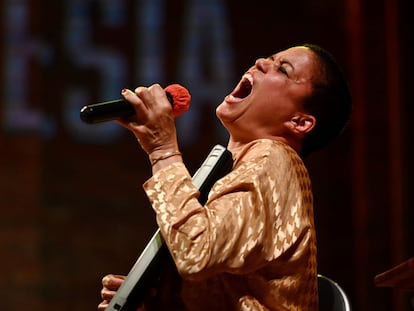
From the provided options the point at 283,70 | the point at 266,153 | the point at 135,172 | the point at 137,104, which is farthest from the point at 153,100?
the point at 135,172

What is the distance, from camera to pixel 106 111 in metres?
1.60

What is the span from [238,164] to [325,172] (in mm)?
2568

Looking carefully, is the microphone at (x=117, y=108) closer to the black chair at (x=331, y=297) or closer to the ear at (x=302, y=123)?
the ear at (x=302, y=123)

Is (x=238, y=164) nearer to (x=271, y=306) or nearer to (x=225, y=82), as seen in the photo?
(x=271, y=306)

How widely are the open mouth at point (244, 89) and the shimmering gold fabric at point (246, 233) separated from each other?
0.60 ft

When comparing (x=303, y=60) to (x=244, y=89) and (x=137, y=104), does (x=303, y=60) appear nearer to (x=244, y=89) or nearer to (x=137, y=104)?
(x=244, y=89)

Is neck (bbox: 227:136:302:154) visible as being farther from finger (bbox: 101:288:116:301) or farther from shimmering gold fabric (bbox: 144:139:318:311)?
finger (bbox: 101:288:116:301)

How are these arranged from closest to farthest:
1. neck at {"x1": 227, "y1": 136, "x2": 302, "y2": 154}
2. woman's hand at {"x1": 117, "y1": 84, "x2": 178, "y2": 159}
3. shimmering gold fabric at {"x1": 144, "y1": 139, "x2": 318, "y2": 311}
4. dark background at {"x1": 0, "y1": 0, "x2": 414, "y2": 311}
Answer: shimmering gold fabric at {"x1": 144, "y1": 139, "x2": 318, "y2": 311} < woman's hand at {"x1": 117, "y1": 84, "x2": 178, "y2": 159} < neck at {"x1": 227, "y1": 136, "x2": 302, "y2": 154} < dark background at {"x1": 0, "y1": 0, "x2": 414, "y2": 311}

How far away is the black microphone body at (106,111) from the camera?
5.17 feet

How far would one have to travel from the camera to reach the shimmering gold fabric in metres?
1.56

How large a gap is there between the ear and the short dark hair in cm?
1

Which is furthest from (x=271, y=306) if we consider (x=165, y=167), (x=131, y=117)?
(x=131, y=117)

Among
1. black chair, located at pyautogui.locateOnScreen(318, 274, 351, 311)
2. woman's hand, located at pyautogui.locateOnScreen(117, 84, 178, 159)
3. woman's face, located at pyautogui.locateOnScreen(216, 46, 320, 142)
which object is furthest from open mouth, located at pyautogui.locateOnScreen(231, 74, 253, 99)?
black chair, located at pyautogui.locateOnScreen(318, 274, 351, 311)

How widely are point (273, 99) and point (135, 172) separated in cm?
229
